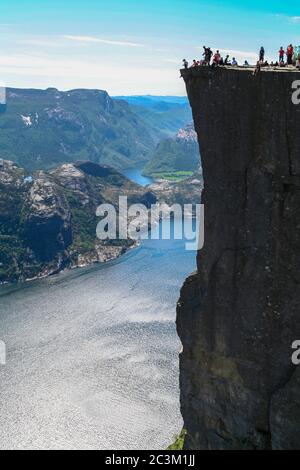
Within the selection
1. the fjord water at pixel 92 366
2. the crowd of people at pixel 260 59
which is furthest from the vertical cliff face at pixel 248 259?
the fjord water at pixel 92 366

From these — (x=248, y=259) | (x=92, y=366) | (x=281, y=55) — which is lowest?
(x=92, y=366)

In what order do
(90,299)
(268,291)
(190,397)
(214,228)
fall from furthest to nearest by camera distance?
(90,299) < (190,397) < (214,228) < (268,291)

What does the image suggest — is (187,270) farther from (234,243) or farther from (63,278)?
(234,243)

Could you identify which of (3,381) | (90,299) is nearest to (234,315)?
(3,381)

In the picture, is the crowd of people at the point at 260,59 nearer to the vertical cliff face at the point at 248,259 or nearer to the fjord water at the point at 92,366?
the vertical cliff face at the point at 248,259

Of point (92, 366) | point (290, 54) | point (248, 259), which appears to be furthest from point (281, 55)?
point (92, 366)

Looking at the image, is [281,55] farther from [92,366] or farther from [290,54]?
[92,366]
